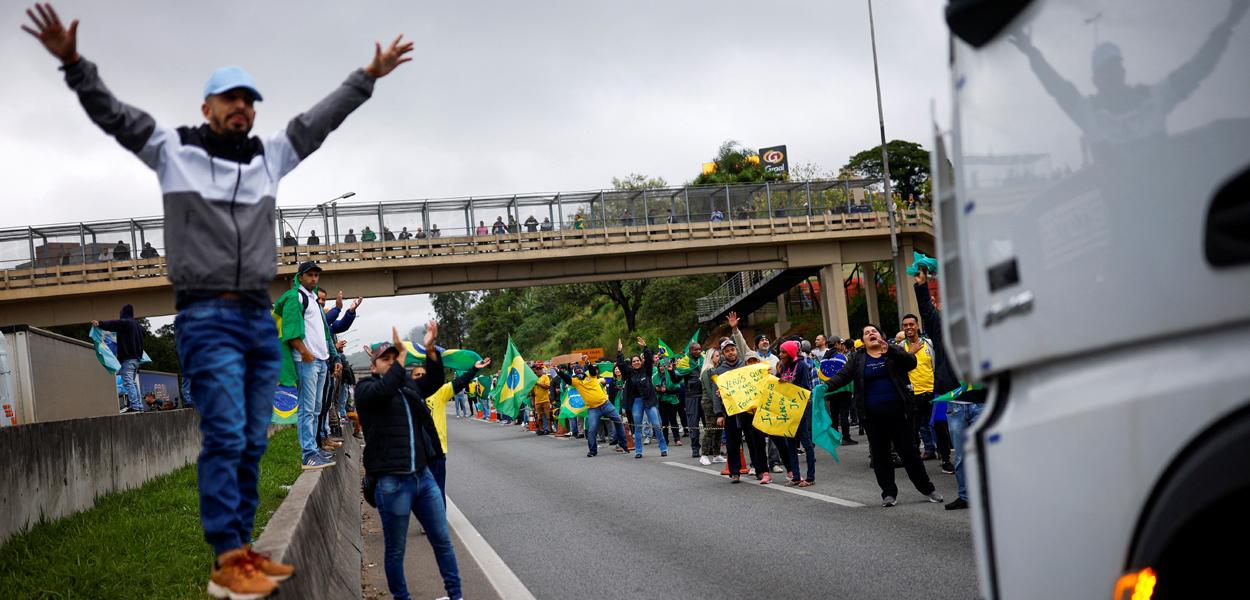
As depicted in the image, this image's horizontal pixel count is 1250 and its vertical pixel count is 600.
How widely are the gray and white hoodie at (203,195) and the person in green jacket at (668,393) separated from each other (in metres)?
19.5

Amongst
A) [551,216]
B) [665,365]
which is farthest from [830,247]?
[665,365]

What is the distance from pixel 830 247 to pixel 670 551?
132 ft

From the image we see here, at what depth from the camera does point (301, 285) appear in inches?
405

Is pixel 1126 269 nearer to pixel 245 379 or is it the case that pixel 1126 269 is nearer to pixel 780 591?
pixel 245 379

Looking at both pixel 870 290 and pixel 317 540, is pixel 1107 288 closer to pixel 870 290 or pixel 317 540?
pixel 317 540

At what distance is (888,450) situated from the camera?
1110cm

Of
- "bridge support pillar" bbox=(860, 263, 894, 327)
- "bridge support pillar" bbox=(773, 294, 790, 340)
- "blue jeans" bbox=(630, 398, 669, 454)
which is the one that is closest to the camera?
"blue jeans" bbox=(630, 398, 669, 454)

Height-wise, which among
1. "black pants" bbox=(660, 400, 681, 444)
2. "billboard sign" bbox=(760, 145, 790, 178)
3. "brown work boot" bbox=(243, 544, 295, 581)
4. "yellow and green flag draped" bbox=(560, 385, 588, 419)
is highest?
"billboard sign" bbox=(760, 145, 790, 178)

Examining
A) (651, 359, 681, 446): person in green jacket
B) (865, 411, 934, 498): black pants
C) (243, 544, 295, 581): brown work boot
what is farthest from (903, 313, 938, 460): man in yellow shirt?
(243, 544, 295, 581): brown work boot

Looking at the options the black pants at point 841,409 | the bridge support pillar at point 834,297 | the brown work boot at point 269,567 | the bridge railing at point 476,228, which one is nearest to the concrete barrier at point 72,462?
the brown work boot at point 269,567

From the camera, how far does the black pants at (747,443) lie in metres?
14.5

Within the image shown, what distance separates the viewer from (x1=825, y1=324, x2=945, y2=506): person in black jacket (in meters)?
11.1

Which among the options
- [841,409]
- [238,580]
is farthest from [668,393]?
[238,580]

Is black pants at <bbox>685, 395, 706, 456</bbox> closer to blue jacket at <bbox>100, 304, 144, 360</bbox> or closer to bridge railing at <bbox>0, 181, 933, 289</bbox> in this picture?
blue jacket at <bbox>100, 304, 144, 360</bbox>
